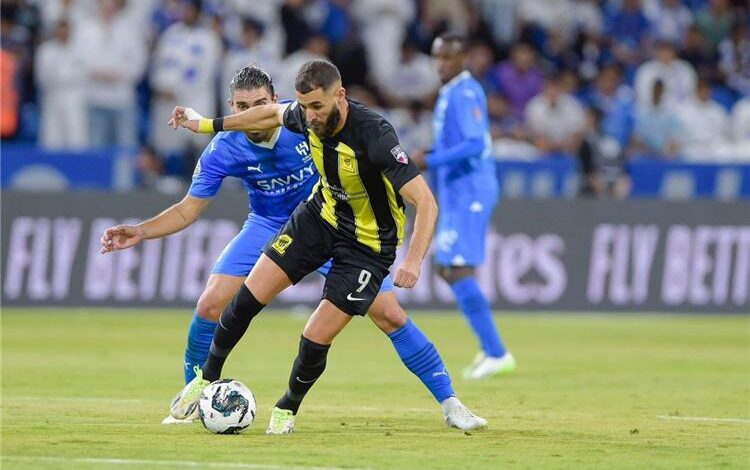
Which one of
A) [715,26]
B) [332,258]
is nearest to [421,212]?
[332,258]

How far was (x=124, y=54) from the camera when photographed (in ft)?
72.8

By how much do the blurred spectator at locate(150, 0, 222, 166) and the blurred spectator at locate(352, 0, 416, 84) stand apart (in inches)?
125

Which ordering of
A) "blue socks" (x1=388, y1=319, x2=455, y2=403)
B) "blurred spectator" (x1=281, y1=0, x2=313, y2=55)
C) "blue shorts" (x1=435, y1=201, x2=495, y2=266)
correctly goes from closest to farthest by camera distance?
1. "blue socks" (x1=388, y1=319, x2=455, y2=403)
2. "blue shorts" (x1=435, y1=201, x2=495, y2=266)
3. "blurred spectator" (x1=281, y1=0, x2=313, y2=55)

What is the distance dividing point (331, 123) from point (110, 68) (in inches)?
527

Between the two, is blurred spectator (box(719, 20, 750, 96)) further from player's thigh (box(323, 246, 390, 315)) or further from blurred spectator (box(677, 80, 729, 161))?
player's thigh (box(323, 246, 390, 315))

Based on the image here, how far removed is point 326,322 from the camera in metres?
9.41

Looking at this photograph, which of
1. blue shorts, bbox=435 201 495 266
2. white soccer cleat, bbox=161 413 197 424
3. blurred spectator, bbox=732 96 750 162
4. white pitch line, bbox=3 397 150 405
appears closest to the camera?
white soccer cleat, bbox=161 413 197 424

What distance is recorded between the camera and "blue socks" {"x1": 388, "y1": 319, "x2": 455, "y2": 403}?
9.98 metres

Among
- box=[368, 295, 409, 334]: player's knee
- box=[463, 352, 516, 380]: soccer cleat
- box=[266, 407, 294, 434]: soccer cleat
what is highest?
box=[368, 295, 409, 334]: player's knee

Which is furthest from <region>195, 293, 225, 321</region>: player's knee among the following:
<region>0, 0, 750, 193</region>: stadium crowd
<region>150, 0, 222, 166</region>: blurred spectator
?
<region>150, 0, 222, 166</region>: blurred spectator

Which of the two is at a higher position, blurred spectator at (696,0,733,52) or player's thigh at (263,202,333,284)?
blurred spectator at (696,0,733,52)

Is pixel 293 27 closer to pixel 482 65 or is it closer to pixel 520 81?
pixel 482 65

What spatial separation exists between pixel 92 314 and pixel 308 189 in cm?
987

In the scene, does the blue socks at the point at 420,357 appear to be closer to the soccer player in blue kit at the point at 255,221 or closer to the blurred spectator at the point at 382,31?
the soccer player in blue kit at the point at 255,221
